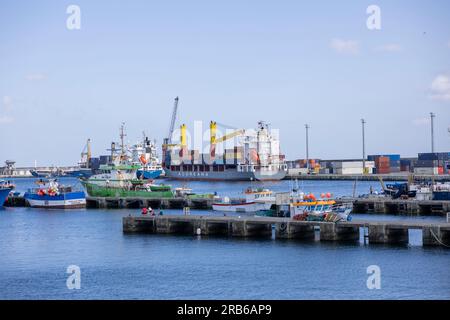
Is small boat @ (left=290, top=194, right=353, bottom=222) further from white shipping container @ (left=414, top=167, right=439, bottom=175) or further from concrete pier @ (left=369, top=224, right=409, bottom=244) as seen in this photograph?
white shipping container @ (left=414, top=167, right=439, bottom=175)

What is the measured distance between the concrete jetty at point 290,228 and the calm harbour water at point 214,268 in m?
1.03

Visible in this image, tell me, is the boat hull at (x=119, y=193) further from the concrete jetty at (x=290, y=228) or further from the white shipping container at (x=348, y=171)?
the white shipping container at (x=348, y=171)

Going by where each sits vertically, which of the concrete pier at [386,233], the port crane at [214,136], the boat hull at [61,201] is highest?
the port crane at [214,136]

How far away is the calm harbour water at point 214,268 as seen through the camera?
32438mm

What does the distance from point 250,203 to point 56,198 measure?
1053 inches

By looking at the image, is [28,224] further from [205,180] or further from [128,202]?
[205,180]

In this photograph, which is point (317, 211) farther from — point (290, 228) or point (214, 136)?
point (214, 136)

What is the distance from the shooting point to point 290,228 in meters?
46.7

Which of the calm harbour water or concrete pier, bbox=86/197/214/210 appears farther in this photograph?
concrete pier, bbox=86/197/214/210

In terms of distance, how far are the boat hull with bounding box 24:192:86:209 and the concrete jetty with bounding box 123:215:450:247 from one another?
28.5 meters

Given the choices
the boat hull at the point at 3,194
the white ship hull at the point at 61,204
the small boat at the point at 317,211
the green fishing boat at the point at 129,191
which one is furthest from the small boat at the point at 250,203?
the boat hull at the point at 3,194

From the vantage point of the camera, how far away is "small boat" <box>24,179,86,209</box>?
8075cm

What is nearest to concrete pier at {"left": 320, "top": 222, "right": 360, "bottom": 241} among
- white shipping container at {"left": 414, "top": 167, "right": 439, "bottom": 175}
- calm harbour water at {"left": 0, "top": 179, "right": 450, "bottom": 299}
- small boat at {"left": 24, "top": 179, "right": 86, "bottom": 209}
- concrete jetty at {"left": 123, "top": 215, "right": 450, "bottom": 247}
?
concrete jetty at {"left": 123, "top": 215, "right": 450, "bottom": 247}

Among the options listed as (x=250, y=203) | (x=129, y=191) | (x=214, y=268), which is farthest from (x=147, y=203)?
(x=214, y=268)
